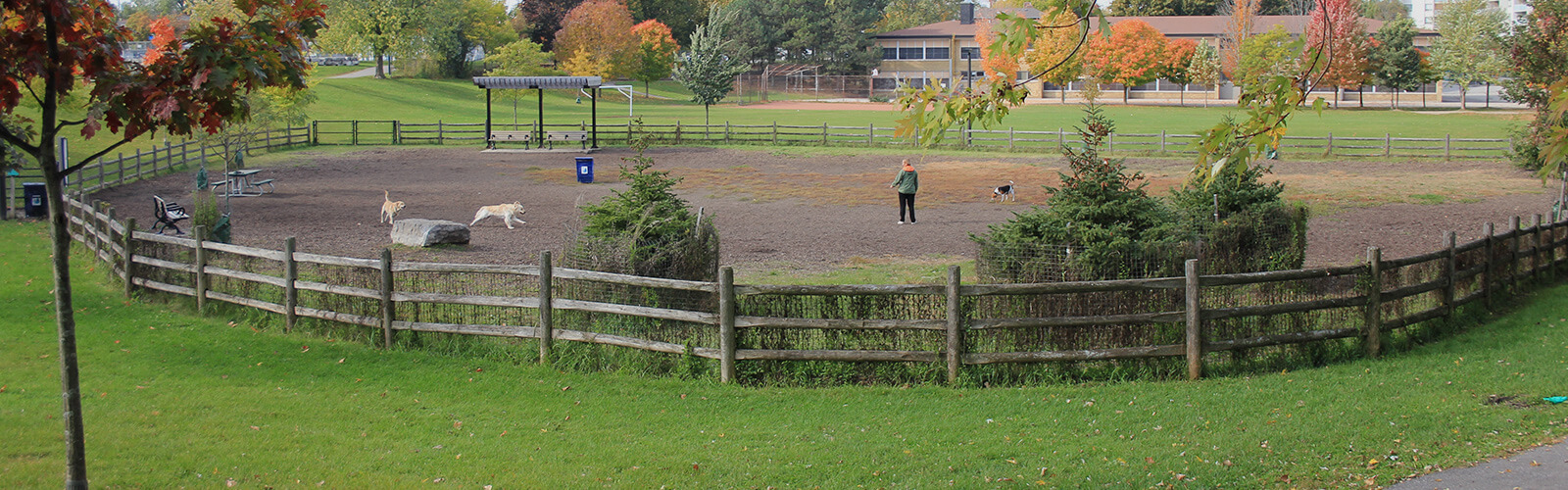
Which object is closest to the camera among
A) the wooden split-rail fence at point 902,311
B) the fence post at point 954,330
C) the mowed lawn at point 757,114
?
the fence post at point 954,330

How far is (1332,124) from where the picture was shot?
54312 millimetres

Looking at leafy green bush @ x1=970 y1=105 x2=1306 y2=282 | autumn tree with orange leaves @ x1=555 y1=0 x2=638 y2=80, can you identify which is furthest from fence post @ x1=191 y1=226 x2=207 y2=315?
autumn tree with orange leaves @ x1=555 y1=0 x2=638 y2=80

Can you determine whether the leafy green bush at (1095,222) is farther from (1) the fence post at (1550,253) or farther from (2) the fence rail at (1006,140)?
(2) the fence rail at (1006,140)

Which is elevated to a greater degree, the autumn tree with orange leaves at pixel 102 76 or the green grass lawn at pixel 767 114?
Answer: the green grass lawn at pixel 767 114

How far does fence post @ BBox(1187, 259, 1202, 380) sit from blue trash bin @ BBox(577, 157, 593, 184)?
21.2 m

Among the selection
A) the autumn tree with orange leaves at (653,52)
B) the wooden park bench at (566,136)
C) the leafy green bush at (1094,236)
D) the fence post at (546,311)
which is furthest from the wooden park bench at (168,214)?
the autumn tree with orange leaves at (653,52)

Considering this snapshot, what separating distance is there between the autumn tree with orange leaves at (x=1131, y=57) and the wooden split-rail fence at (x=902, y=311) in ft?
213

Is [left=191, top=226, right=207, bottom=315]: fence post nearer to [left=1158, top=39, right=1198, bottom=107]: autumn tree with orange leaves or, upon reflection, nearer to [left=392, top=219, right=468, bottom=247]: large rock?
[left=392, top=219, right=468, bottom=247]: large rock

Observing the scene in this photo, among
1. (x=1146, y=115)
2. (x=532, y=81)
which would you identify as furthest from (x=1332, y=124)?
(x=532, y=81)

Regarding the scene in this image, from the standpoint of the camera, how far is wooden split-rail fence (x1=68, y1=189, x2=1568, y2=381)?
9.17 meters

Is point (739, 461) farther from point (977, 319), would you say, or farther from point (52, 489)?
point (52, 489)

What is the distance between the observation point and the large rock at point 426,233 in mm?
17562

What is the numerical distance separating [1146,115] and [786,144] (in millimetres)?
28499

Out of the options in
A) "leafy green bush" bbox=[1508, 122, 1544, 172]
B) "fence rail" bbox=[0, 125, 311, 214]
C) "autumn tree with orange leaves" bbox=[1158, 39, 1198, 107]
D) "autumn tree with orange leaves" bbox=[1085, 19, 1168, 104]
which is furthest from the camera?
"autumn tree with orange leaves" bbox=[1158, 39, 1198, 107]
